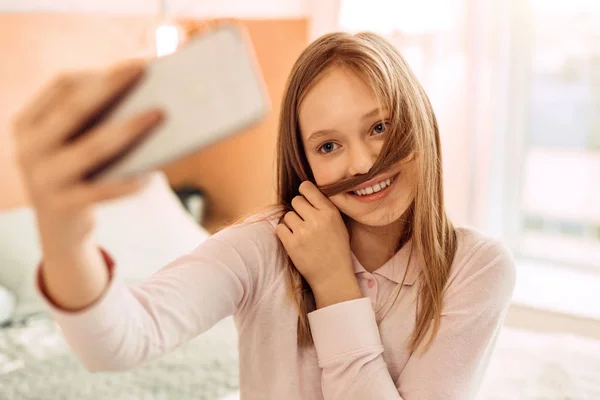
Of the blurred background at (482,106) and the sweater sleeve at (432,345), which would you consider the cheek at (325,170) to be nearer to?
the sweater sleeve at (432,345)

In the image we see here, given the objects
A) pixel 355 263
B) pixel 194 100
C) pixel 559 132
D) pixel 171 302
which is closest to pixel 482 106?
pixel 559 132

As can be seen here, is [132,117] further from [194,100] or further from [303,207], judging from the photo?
[303,207]

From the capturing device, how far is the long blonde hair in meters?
1.04

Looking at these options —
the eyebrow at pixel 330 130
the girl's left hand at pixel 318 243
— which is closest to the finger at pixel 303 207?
the girl's left hand at pixel 318 243

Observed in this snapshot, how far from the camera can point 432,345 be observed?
1.05m

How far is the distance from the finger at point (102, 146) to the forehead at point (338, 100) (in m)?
0.54

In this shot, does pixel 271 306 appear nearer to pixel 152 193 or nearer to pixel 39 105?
pixel 39 105

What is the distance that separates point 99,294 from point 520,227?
242 centimetres

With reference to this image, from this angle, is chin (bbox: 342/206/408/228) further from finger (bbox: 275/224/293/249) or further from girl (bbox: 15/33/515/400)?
finger (bbox: 275/224/293/249)

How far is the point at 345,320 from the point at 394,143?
10.5 inches

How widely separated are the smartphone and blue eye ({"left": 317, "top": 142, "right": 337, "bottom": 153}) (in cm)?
56

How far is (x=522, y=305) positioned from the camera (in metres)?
2.42

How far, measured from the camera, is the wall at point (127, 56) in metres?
2.73

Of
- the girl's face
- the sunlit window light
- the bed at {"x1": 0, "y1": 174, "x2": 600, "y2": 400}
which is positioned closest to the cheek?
the girl's face
